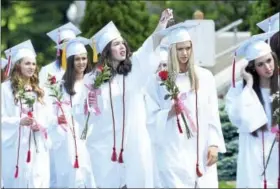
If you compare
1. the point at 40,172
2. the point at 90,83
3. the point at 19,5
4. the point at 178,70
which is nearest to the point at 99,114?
the point at 90,83

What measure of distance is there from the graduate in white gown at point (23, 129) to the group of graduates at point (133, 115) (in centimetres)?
1

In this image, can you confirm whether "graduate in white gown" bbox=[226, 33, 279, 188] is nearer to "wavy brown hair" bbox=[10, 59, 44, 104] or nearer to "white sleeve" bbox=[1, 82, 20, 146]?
"wavy brown hair" bbox=[10, 59, 44, 104]

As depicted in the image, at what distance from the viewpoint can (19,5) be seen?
Result: 22453 millimetres

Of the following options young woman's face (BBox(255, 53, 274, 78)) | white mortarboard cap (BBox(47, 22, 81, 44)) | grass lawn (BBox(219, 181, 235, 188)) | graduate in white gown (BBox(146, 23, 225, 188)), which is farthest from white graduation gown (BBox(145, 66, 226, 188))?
white mortarboard cap (BBox(47, 22, 81, 44))

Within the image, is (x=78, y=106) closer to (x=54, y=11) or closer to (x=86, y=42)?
(x=86, y=42)

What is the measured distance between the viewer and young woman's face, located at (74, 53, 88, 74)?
552 inches

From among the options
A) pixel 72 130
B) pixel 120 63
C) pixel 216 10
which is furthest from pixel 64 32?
pixel 216 10

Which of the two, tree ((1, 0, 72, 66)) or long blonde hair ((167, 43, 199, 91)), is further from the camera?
tree ((1, 0, 72, 66))

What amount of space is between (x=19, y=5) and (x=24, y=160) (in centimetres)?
894

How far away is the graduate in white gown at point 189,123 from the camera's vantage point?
11055 millimetres

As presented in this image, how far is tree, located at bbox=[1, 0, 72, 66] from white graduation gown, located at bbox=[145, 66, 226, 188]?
30.7 feet

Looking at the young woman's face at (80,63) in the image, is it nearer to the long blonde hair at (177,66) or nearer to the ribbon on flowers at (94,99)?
the ribbon on flowers at (94,99)

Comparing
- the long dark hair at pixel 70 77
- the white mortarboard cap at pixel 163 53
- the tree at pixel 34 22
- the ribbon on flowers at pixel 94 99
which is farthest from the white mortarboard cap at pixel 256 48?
the tree at pixel 34 22

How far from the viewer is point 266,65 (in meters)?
10.6
